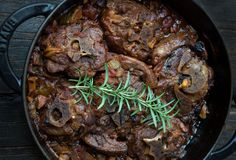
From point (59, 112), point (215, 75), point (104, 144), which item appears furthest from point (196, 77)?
point (59, 112)

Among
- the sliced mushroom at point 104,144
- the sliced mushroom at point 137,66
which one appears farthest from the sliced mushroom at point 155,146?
the sliced mushroom at point 137,66

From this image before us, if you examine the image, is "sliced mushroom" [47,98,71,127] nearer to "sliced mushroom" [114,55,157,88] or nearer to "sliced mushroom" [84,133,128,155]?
"sliced mushroom" [84,133,128,155]

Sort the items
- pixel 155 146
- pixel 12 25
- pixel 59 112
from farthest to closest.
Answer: pixel 155 146, pixel 59 112, pixel 12 25

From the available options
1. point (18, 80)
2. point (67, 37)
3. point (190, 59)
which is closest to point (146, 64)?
point (190, 59)

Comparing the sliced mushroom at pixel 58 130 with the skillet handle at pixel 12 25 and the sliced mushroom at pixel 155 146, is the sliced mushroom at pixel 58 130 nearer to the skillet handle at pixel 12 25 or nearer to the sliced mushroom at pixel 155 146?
the skillet handle at pixel 12 25

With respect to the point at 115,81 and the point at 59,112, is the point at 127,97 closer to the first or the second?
the point at 115,81

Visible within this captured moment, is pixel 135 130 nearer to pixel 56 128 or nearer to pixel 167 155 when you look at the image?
pixel 167 155
